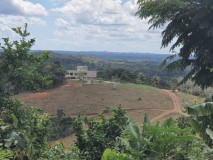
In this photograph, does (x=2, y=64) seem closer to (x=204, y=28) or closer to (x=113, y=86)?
(x=204, y=28)

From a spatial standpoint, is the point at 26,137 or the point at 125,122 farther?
the point at 125,122

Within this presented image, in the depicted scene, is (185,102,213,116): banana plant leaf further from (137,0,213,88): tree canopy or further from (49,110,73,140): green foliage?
(49,110,73,140): green foliage

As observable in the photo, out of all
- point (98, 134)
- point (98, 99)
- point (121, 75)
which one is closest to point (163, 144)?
point (98, 134)

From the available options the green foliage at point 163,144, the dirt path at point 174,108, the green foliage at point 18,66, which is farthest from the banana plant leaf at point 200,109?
the dirt path at point 174,108

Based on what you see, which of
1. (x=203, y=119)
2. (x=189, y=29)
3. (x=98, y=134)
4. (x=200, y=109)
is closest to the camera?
(x=200, y=109)

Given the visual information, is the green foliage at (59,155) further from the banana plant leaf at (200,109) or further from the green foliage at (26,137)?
the banana plant leaf at (200,109)

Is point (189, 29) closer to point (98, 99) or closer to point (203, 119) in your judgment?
point (203, 119)
